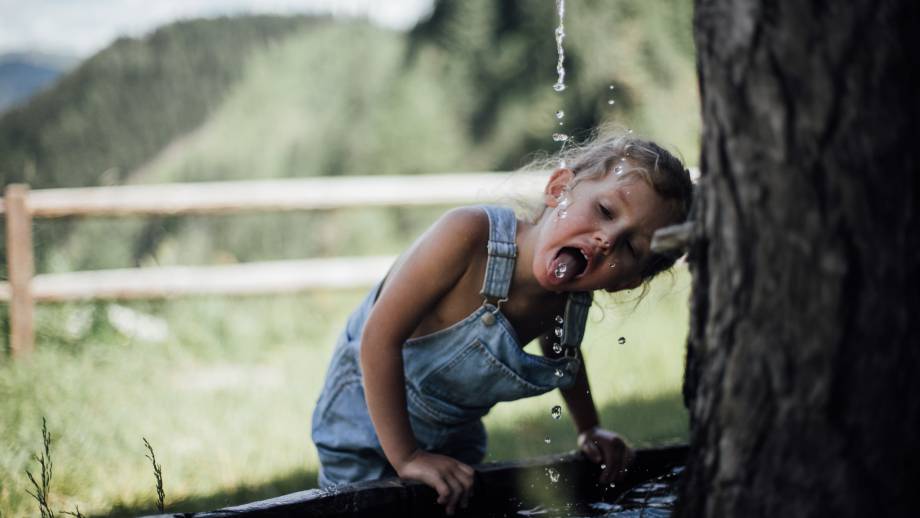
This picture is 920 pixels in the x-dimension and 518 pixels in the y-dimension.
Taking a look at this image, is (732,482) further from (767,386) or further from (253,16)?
(253,16)

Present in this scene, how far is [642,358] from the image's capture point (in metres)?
4.77

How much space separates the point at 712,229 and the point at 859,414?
1.10 feet

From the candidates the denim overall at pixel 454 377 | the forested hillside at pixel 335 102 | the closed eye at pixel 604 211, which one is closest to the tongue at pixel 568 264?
the closed eye at pixel 604 211

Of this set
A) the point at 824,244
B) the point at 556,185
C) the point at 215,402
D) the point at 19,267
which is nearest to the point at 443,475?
the point at 556,185

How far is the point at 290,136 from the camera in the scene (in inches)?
271

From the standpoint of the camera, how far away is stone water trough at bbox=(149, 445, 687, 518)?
1.71 metres

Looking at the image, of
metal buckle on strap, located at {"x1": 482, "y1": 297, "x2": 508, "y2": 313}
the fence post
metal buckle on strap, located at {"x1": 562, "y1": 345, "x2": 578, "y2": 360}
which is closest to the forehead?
metal buckle on strap, located at {"x1": 482, "y1": 297, "x2": 508, "y2": 313}

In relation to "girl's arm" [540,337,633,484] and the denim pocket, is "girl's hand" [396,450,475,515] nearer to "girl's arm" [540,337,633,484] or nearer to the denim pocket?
the denim pocket

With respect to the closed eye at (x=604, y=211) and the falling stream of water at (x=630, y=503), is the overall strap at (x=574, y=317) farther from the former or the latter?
the closed eye at (x=604, y=211)

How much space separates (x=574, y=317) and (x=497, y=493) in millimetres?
533

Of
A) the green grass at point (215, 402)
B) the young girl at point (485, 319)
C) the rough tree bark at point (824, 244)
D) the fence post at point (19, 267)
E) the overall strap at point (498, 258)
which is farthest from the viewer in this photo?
the fence post at point (19, 267)

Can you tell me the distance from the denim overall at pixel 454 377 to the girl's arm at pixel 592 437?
12 centimetres

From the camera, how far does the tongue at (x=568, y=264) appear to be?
1972 mm

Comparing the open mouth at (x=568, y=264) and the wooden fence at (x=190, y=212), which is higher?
the open mouth at (x=568, y=264)
